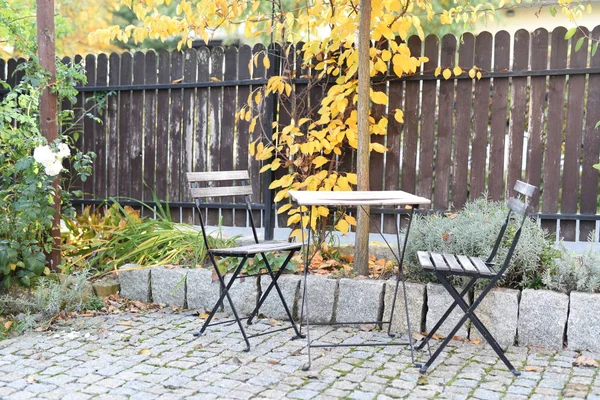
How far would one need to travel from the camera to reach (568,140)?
494 cm

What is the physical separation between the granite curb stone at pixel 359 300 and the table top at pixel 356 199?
25.7 inches

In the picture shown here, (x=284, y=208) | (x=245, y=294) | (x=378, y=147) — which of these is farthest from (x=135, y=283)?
(x=378, y=147)

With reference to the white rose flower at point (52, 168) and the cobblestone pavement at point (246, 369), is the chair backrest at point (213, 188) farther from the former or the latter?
the white rose flower at point (52, 168)

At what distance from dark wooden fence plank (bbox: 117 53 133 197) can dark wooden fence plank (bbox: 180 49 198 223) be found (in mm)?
628

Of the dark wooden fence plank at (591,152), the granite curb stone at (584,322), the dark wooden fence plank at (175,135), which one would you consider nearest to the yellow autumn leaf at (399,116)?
the dark wooden fence plank at (591,152)

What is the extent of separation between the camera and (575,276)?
13.0 feet

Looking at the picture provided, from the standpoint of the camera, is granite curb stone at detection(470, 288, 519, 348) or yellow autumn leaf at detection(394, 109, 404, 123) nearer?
granite curb stone at detection(470, 288, 519, 348)

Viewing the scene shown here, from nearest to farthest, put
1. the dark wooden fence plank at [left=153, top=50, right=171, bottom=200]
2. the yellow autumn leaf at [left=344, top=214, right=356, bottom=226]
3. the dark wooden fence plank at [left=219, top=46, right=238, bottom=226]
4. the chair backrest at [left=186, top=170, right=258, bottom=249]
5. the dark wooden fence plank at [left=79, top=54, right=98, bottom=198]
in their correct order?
the chair backrest at [left=186, top=170, right=258, bottom=249], the yellow autumn leaf at [left=344, top=214, right=356, bottom=226], the dark wooden fence plank at [left=219, top=46, right=238, bottom=226], the dark wooden fence plank at [left=153, top=50, right=171, bottom=200], the dark wooden fence plank at [left=79, top=54, right=98, bottom=198]

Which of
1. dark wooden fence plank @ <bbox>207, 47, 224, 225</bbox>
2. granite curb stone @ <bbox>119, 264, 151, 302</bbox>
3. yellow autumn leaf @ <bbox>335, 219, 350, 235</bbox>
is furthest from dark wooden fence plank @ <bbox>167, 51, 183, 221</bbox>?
yellow autumn leaf @ <bbox>335, 219, 350, 235</bbox>

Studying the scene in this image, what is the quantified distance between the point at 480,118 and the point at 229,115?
2.27m

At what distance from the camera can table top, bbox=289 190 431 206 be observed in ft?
11.9

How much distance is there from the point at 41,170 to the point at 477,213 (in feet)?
10.2

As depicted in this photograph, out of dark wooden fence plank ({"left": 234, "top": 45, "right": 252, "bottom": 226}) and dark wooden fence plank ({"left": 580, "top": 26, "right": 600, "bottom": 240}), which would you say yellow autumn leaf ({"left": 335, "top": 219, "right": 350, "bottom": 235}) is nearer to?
dark wooden fence plank ({"left": 234, "top": 45, "right": 252, "bottom": 226})

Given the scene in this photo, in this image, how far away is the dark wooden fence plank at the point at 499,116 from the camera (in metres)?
5.06
